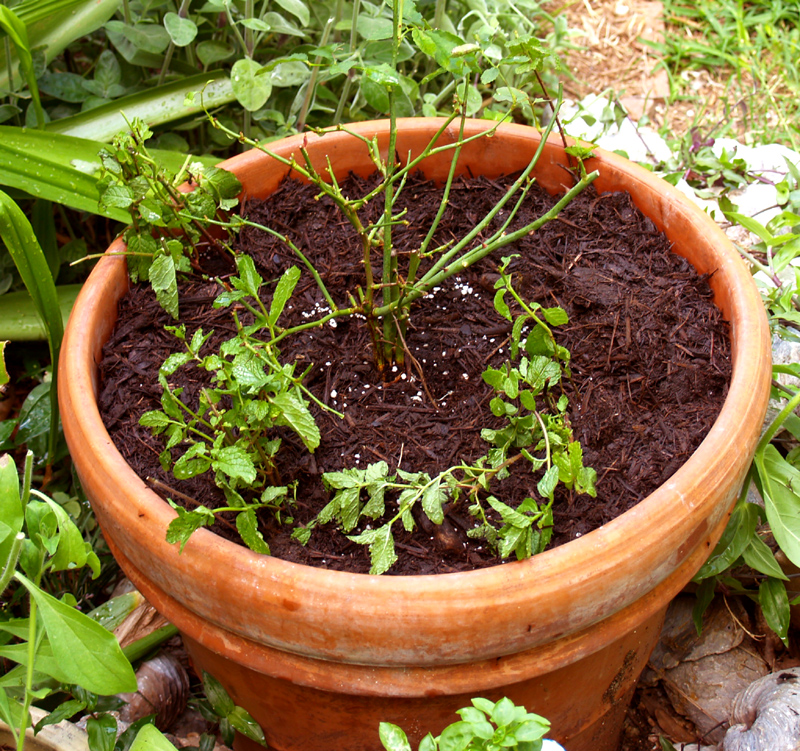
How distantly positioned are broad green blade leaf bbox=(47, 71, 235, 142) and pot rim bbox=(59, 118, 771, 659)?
692 mm

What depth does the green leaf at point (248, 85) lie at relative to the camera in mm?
1451

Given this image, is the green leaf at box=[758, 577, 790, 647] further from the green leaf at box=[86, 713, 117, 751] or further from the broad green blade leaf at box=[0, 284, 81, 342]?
the broad green blade leaf at box=[0, 284, 81, 342]

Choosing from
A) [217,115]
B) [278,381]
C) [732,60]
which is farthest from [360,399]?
[732,60]

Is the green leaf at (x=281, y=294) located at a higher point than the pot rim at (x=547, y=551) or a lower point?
higher

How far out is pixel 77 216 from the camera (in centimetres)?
200

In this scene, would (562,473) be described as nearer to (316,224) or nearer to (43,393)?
(316,224)

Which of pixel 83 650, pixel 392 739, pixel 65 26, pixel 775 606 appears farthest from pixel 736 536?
pixel 65 26

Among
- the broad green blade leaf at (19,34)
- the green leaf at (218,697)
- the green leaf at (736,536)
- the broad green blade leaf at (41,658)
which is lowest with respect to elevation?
the green leaf at (218,697)

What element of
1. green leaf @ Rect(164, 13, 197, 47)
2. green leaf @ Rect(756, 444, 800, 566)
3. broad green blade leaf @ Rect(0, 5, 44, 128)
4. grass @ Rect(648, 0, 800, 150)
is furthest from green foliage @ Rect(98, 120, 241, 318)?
grass @ Rect(648, 0, 800, 150)

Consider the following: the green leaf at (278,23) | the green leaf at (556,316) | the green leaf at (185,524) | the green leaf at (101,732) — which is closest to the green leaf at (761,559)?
the green leaf at (556,316)

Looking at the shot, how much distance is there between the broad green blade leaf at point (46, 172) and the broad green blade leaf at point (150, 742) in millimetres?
795

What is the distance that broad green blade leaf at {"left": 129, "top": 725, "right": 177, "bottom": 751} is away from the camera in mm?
981

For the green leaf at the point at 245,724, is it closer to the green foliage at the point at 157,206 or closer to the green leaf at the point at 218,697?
the green leaf at the point at 218,697

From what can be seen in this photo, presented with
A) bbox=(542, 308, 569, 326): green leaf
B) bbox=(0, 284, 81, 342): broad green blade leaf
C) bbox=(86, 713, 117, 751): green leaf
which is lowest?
bbox=(86, 713, 117, 751): green leaf
